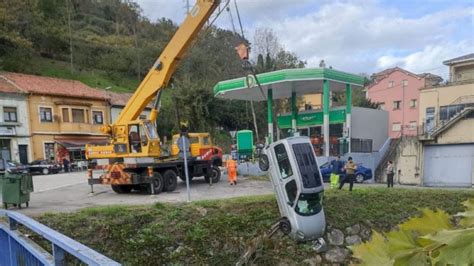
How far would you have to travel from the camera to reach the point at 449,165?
2314 centimetres

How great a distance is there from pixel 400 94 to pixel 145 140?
1558 inches

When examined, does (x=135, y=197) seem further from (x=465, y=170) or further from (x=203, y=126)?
(x=203, y=126)

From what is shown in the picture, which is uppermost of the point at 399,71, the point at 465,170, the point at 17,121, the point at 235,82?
the point at 399,71

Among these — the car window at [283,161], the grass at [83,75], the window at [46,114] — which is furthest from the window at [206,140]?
the grass at [83,75]

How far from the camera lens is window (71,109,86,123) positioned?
114 feet

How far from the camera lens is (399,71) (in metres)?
45.7

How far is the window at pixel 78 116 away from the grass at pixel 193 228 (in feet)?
94.5

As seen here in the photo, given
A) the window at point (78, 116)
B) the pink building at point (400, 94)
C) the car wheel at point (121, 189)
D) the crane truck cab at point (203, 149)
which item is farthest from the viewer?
the pink building at point (400, 94)

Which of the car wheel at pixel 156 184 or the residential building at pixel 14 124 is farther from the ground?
the residential building at pixel 14 124

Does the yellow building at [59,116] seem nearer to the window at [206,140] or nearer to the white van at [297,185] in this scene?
the window at [206,140]

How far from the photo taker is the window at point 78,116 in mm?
34750

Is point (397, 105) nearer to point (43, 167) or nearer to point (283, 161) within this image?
point (283, 161)

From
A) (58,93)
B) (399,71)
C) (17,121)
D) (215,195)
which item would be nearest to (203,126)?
(58,93)

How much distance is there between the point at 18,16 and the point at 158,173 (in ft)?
133
